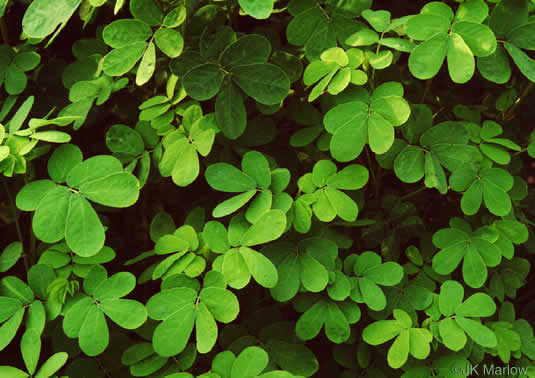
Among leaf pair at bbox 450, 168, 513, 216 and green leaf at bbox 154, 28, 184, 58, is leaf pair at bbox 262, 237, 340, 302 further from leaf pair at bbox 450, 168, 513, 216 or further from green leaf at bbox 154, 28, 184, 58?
green leaf at bbox 154, 28, 184, 58

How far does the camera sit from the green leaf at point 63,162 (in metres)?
1.07

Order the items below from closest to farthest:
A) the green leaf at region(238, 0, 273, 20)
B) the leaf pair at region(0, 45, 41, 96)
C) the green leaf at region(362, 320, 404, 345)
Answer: the green leaf at region(238, 0, 273, 20) → the green leaf at region(362, 320, 404, 345) → the leaf pair at region(0, 45, 41, 96)

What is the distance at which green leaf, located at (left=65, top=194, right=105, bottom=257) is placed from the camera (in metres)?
0.97

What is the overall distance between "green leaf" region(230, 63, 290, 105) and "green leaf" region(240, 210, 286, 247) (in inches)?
10.6

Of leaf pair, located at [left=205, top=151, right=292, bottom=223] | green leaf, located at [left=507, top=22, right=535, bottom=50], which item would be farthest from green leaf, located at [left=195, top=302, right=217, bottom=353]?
green leaf, located at [left=507, top=22, right=535, bottom=50]

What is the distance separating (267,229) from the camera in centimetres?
103

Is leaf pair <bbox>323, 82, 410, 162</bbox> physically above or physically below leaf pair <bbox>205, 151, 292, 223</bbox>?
above

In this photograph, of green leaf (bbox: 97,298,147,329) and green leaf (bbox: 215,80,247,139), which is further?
green leaf (bbox: 215,80,247,139)

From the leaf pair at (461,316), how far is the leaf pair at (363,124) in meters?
0.42

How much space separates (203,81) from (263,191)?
28 cm

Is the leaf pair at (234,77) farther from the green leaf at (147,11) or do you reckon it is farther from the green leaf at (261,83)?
the green leaf at (147,11)

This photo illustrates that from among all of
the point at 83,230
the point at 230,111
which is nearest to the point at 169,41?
the point at 230,111

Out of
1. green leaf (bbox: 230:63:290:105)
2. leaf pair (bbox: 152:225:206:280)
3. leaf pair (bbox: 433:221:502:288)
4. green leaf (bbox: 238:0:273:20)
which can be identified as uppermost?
green leaf (bbox: 238:0:273:20)

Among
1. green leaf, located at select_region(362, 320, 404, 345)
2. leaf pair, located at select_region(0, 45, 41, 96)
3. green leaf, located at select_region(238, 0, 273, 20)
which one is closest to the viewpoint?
green leaf, located at select_region(238, 0, 273, 20)
